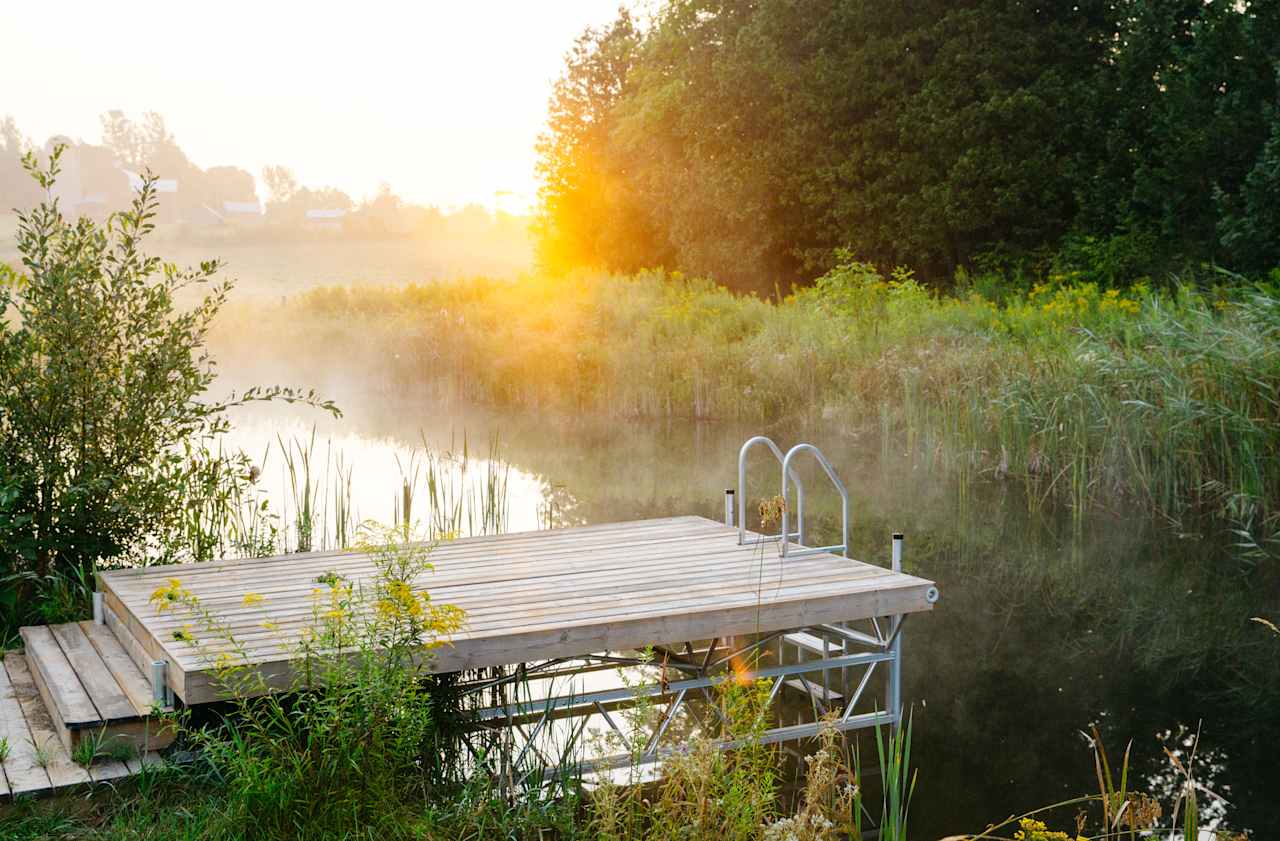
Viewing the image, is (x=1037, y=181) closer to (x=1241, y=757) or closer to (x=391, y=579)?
(x=1241, y=757)

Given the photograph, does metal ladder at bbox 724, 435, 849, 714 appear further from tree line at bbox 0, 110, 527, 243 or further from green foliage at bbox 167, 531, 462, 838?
tree line at bbox 0, 110, 527, 243

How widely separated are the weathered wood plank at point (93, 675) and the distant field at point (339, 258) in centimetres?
2294

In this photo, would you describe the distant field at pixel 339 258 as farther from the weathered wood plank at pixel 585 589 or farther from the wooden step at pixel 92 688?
the weathered wood plank at pixel 585 589

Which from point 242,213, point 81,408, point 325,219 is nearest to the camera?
point 81,408

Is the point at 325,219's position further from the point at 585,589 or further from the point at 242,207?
the point at 585,589

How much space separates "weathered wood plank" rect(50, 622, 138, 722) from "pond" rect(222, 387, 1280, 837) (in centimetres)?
241

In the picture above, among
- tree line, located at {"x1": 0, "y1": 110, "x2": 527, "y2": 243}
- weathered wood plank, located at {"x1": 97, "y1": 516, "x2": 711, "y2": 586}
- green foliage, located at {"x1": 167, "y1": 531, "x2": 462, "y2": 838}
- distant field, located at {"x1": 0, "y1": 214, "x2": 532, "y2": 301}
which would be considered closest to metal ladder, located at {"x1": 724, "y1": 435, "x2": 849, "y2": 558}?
weathered wood plank, located at {"x1": 97, "y1": 516, "x2": 711, "y2": 586}

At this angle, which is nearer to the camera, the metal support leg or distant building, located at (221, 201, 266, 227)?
the metal support leg

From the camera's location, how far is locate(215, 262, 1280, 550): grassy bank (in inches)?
301

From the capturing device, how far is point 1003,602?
619cm

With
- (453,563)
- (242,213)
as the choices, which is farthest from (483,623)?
(242,213)

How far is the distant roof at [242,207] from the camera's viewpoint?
3988 centimetres

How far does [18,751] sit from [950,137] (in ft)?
55.3

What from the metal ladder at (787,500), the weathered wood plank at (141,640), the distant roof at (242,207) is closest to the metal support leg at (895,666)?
the metal ladder at (787,500)
